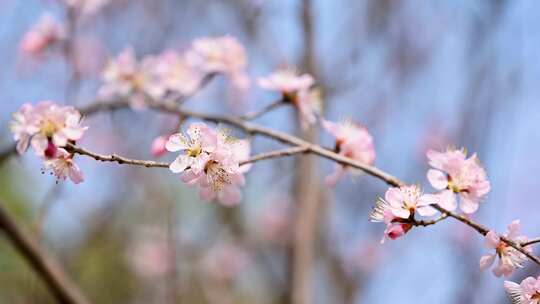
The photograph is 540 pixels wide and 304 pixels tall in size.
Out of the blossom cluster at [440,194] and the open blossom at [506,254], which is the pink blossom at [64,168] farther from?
the open blossom at [506,254]

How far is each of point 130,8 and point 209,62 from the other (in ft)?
7.63

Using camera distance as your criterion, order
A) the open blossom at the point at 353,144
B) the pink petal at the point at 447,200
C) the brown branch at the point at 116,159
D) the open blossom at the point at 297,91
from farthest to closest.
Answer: the open blossom at the point at 297,91, the open blossom at the point at 353,144, the pink petal at the point at 447,200, the brown branch at the point at 116,159

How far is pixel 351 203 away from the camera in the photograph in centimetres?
362

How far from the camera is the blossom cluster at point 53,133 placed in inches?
47.1

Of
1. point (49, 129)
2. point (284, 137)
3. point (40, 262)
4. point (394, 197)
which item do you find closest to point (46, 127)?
point (49, 129)

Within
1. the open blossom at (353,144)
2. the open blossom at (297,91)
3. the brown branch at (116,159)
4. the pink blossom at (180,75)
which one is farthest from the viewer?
the pink blossom at (180,75)

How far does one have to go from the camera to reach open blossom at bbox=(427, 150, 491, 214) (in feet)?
4.18

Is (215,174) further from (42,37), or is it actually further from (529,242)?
(42,37)

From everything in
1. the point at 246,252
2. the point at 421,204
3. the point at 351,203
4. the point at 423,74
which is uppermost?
the point at 423,74

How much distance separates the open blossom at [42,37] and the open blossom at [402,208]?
1545mm

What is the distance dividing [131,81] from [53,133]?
2.74 ft

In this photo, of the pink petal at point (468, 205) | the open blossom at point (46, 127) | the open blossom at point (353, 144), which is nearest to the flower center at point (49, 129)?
the open blossom at point (46, 127)

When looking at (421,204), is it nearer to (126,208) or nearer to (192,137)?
(192,137)

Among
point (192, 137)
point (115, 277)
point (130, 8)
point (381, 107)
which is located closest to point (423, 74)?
point (381, 107)
